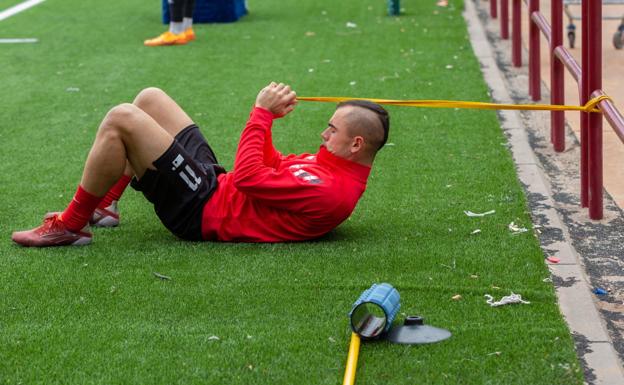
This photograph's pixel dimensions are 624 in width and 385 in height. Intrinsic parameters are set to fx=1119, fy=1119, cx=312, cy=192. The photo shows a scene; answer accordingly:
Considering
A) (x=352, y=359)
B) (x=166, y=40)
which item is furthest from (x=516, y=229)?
(x=166, y=40)

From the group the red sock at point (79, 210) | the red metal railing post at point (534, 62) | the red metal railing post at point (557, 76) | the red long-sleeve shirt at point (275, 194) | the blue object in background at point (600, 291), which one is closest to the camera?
the blue object in background at point (600, 291)

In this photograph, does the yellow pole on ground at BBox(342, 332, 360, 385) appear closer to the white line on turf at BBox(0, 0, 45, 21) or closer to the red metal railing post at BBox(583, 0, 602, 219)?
the red metal railing post at BBox(583, 0, 602, 219)

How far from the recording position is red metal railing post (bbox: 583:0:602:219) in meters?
5.08

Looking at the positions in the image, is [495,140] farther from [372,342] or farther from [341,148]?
[372,342]

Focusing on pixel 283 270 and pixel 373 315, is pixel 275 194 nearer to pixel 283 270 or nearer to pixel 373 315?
pixel 283 270

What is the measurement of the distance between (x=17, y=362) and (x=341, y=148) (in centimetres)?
168

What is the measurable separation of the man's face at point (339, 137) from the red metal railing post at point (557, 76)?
2.17 meters

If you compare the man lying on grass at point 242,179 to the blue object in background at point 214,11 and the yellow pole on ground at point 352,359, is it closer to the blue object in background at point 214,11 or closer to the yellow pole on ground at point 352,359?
the yellow pole on ground at point 352,359

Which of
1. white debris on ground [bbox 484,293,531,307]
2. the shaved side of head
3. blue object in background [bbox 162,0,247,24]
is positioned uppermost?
the shaved side of head

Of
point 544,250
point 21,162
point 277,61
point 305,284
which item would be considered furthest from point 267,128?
point 277,61

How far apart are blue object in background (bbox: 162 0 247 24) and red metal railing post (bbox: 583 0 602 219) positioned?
23.0 ft

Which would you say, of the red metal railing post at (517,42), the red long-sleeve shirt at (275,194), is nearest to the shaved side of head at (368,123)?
the red long-sleeve shirt at (275,194)

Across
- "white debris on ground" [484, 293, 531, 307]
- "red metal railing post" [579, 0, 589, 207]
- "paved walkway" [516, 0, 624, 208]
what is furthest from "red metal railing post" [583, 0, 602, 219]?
"white debris on ground" [484, 293, 531, 307]

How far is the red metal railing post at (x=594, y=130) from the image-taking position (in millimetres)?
5079
